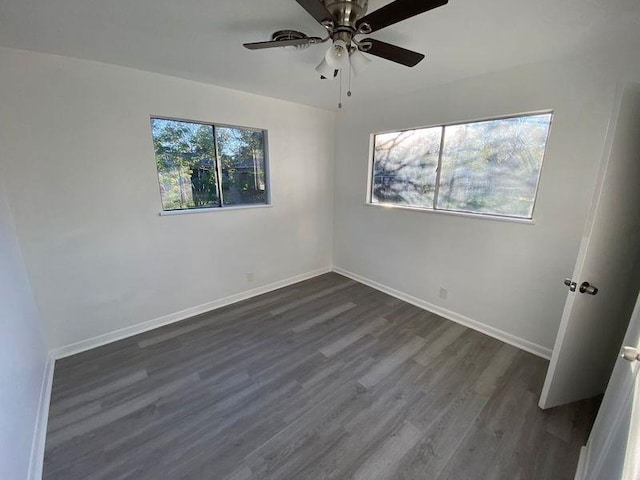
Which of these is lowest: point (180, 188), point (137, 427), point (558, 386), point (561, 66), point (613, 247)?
point (137, 427)

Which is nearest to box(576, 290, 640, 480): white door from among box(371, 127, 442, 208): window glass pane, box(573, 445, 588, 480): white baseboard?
box(573, 445, 588, 480): white baseboard

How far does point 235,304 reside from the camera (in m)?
3.26

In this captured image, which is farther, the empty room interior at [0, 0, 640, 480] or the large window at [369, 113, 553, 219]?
the large window at [369, 113, 553, 219]

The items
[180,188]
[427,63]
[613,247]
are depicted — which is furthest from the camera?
[180,188]

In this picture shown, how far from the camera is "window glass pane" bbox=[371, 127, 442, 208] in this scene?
Result: 116 inches

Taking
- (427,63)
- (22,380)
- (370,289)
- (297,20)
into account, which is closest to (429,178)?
(427,63)

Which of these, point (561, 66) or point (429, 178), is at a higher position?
point (561, 66)

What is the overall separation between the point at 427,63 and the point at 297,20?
3.79 feet

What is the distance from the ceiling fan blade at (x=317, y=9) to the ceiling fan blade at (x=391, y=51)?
298mm

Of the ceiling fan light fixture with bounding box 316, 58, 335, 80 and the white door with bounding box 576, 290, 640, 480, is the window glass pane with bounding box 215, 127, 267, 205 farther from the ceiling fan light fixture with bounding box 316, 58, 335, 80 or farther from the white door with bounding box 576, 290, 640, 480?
the white door with bounding box 576, 290, 640, 480

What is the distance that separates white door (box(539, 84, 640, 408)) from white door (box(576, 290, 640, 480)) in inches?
12.9

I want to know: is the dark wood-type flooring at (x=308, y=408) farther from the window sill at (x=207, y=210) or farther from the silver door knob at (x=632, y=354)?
the window sill at (x=207, y=210)

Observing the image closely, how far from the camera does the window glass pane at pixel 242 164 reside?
2990 millimetres

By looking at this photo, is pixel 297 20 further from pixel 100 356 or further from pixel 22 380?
pixel 100 356
